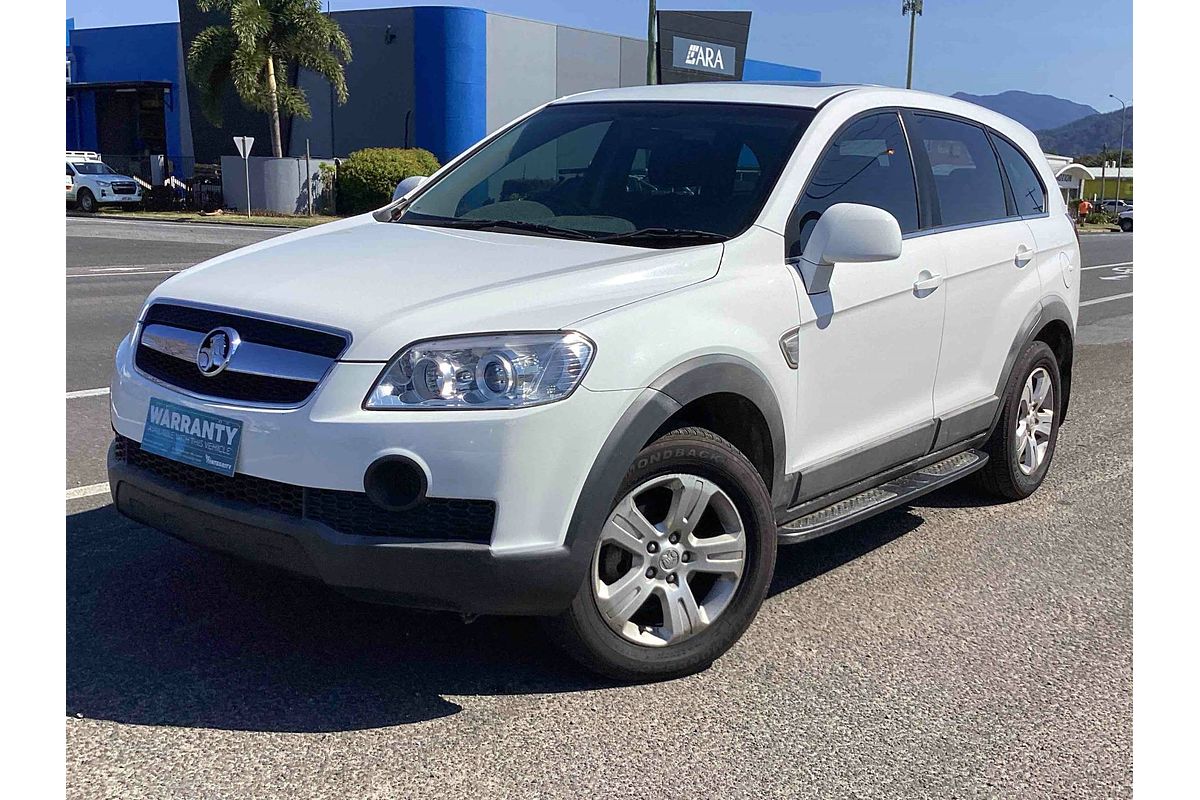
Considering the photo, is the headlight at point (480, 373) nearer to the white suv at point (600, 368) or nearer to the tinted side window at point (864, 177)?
the white suv at point (600, 368)

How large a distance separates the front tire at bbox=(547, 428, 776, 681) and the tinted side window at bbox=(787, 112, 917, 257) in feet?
2.94

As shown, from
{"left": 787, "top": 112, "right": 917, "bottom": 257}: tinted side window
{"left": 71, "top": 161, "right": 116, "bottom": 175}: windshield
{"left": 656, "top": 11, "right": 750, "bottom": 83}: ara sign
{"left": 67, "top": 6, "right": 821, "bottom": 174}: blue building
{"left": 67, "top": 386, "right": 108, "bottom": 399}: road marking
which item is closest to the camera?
{"left": 787, "top": 112, "right": 917, "bottom": 257}: tinted side window

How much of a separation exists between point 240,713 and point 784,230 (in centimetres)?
226

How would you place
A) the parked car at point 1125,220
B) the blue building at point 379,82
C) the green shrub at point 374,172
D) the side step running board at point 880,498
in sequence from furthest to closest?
1. the parked car at point 1125,220
2. the blue building at point 379,82
3. the green shrub at point 374,172
4. the side step running board at point 880,498

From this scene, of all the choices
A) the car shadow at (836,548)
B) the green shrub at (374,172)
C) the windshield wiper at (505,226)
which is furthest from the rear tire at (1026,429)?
the green shrub at (374,172)

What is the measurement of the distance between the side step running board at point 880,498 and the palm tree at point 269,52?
116 ft

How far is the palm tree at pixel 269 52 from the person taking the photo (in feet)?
123

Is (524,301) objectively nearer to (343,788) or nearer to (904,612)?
(343,788)

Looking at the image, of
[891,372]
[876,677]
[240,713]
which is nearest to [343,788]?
[240,713]

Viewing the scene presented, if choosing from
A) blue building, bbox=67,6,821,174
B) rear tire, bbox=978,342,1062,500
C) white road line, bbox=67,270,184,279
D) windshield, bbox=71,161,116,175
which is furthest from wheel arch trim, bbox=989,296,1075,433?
windshield, bbox=71,161,116,175

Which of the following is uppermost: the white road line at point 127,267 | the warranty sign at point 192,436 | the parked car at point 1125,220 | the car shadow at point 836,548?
the parked car at point 1125,220

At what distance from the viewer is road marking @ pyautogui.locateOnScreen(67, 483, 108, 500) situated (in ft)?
17.4

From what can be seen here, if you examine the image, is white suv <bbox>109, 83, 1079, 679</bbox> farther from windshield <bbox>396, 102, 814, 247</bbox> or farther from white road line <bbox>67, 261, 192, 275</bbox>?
white road line <bbox>67, 261, 192, 275</bbox>

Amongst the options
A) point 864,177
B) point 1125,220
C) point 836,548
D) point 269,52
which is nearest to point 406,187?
point 864,177
